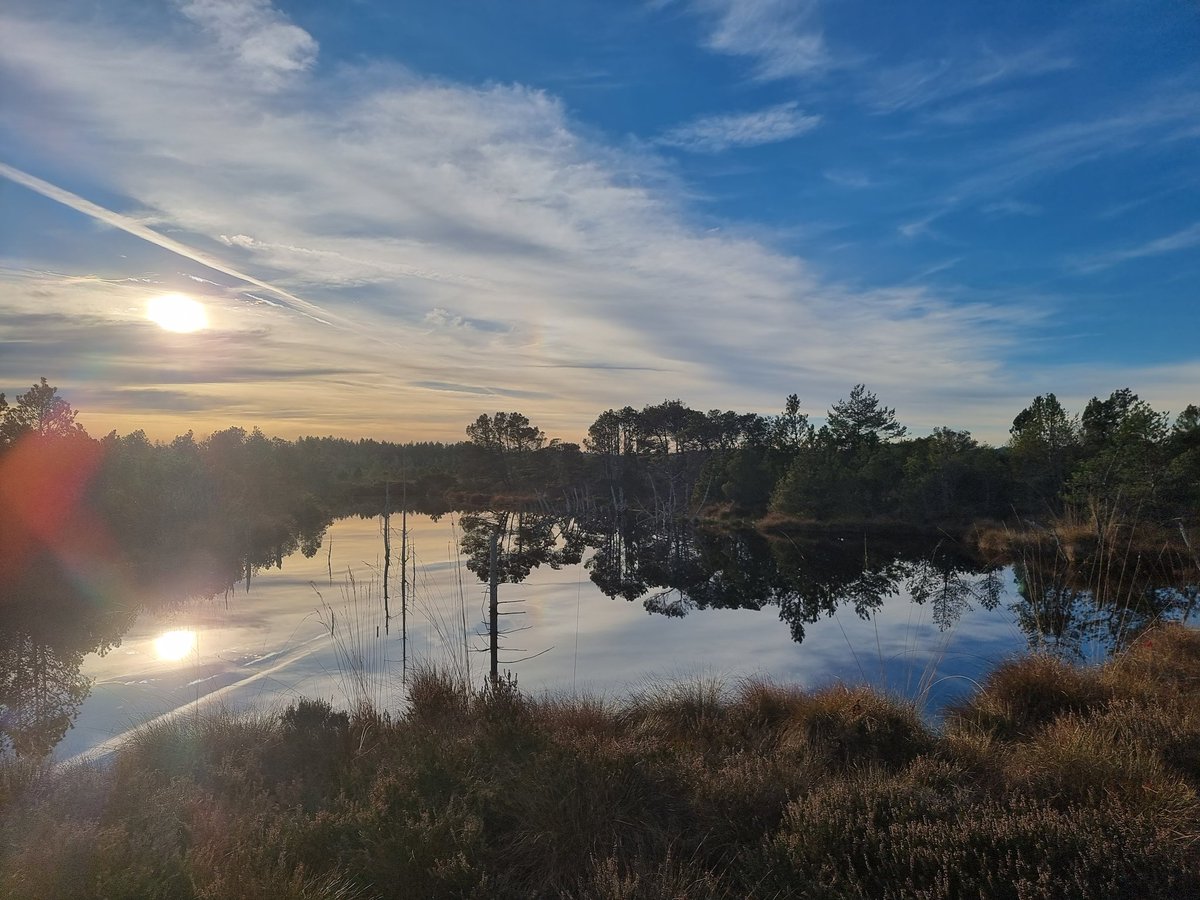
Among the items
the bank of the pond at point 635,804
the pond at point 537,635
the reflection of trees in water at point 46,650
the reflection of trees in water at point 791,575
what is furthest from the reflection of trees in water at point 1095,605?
the reflection of trees in water at point 46,650

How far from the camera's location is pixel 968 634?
16.9 metres

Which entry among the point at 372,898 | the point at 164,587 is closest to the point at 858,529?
the point at 164,587

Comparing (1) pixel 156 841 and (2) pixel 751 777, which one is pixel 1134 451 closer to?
(2) pixel 751 777

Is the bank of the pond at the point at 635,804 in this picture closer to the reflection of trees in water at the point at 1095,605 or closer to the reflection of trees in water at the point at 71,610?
the reflection of trees in water at the point at 1095,605

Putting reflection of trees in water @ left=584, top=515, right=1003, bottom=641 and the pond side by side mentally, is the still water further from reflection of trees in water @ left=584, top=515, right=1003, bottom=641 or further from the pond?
reflection of trees in water @ left=584, top=515, right=1003, bottom=641

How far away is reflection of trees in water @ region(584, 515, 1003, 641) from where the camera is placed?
22.3 metres

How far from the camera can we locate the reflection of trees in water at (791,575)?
2233 centimetres

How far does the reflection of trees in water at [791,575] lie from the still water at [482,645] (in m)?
0.38

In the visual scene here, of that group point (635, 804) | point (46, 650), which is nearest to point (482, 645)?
point (46, 650)

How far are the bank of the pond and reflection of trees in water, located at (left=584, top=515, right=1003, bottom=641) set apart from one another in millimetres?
10615

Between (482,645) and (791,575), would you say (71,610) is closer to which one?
(482,645)

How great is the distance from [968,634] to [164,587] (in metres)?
25.6

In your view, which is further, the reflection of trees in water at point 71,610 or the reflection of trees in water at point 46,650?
the reflection of trees in water at point 71,610

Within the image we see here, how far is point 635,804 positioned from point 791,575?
24385mm
